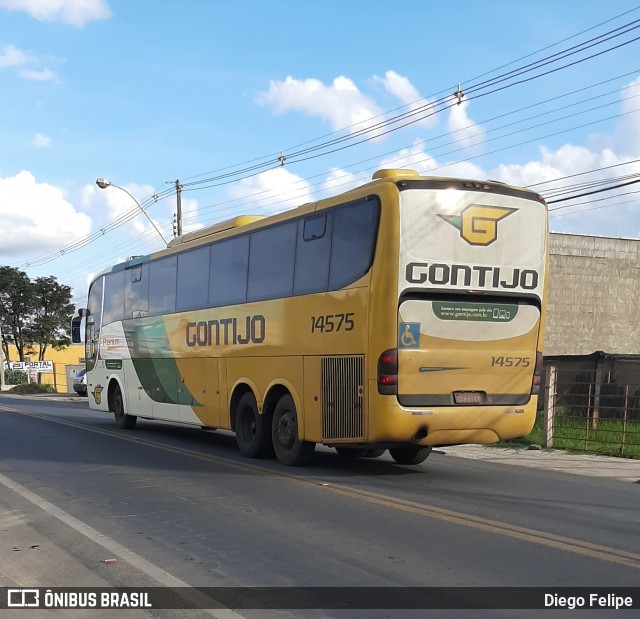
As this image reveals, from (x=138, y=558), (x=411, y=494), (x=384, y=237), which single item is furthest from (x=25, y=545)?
(x=384, y=237)

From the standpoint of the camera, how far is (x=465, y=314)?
10.5m

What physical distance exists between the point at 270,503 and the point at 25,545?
2755 mm

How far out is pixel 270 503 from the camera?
9.04m

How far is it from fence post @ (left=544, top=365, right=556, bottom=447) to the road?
2.49m

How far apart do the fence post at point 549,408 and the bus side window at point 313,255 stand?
5839 mm

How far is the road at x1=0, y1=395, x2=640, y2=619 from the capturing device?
6105mm

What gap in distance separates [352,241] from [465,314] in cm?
177

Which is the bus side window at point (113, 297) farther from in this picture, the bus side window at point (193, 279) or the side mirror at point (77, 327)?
the bus side window at point (193, 279)

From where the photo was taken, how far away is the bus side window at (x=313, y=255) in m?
11.2

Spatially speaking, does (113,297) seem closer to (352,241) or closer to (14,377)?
(352,241)

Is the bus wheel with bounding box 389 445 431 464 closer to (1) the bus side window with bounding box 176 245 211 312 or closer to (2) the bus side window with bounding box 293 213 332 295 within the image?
(2) the bus side window with bounding box 293 213 332 295

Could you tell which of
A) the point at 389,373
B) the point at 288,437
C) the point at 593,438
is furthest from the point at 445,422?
the point at 593,438

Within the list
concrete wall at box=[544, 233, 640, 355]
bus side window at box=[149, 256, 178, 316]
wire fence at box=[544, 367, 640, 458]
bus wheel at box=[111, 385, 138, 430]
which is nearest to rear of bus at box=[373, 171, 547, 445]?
wire fence at box=[544, 367, 640, 458]

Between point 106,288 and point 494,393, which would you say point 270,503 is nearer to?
point 494,393
